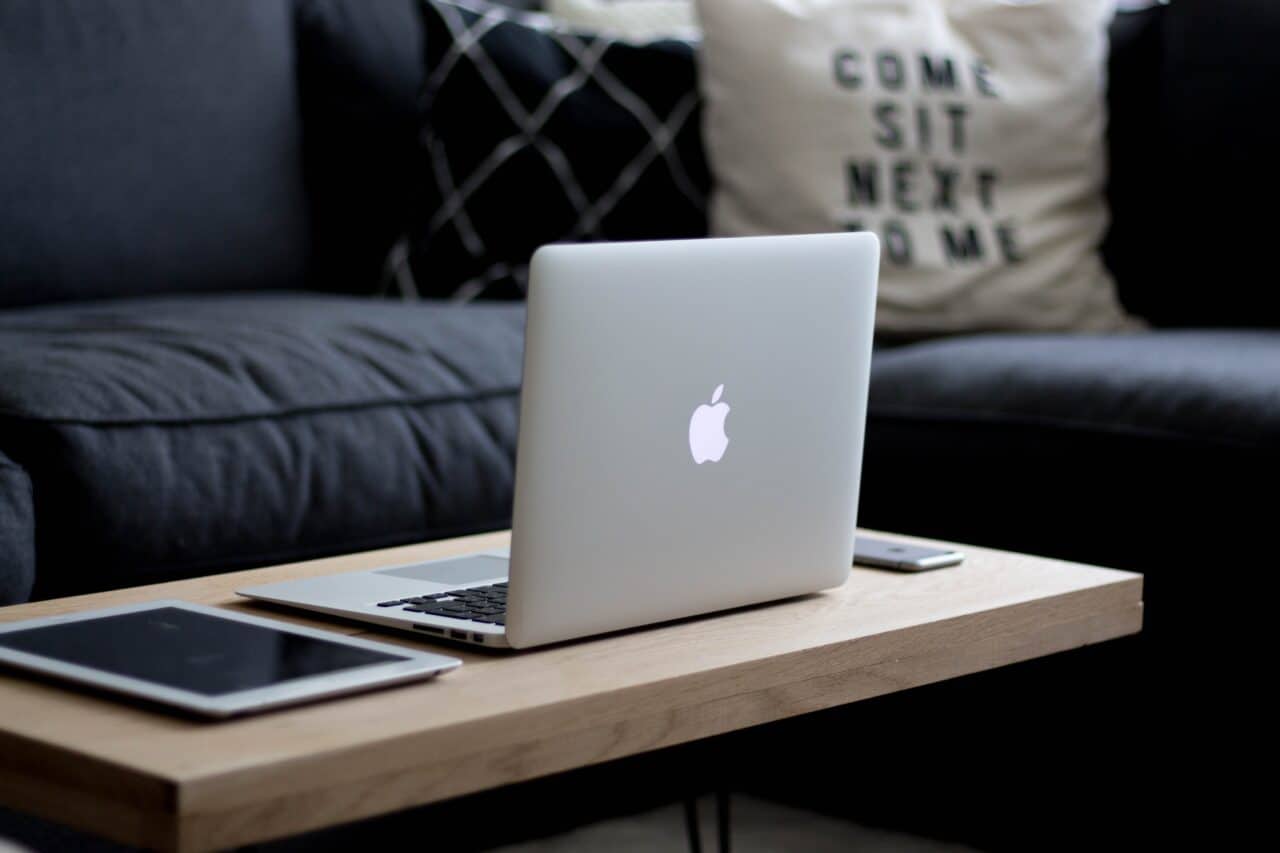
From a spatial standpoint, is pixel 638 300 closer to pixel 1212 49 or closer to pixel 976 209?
pixel 976 209

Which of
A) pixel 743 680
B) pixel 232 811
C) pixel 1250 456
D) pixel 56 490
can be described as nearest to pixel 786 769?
pixel 1250 456

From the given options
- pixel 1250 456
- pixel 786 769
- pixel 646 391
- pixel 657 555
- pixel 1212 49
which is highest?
pixel 1212 49

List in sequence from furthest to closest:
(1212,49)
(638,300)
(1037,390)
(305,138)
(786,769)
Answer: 1. (305,138)
2. (1212,49)
3. (786,769)
4. (1037,390)
5. (638,300)

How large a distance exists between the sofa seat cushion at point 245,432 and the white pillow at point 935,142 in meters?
0.52

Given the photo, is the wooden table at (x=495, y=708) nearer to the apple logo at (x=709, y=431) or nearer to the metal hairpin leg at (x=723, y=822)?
the apple logo at (x=709, y=431)

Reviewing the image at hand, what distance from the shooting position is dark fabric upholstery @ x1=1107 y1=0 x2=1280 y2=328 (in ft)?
6.76

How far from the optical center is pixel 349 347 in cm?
163

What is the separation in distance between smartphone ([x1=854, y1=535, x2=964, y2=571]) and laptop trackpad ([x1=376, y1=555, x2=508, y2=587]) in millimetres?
268

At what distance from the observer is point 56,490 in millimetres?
1345

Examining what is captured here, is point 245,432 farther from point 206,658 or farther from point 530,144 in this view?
point 530,144

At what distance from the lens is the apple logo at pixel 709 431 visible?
3.08 ft

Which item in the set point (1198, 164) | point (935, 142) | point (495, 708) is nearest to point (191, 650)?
point (495, 708)

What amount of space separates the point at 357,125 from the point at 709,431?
4.63 feet

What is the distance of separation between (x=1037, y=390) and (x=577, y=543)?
3.06 ft
